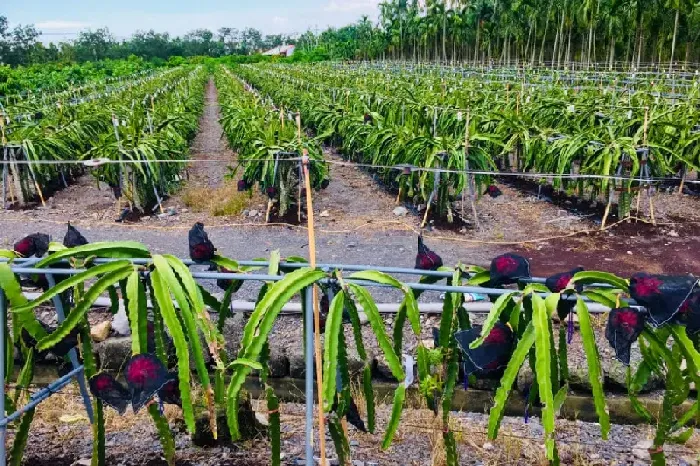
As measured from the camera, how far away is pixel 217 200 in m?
7.21

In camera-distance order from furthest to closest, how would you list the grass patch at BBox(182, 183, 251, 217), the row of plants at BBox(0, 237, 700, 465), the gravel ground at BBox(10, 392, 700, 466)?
the grass patch at BBox(182, 183, 251, 217)
the gravel ground at BBox(10, 392, 700, 466)
the row of plants at BBox(0, 237, 700, 465)

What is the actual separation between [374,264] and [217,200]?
2.80 metres

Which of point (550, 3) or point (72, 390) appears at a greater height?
point (550, 3)

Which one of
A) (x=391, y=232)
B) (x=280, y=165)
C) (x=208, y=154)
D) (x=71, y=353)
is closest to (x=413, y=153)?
(x=391, y=232)

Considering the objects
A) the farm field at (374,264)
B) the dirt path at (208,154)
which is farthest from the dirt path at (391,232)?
the dirt path at (208,154)

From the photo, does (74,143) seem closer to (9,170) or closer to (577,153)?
(9,170)

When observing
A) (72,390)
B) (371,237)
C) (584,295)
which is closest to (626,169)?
(371,237)

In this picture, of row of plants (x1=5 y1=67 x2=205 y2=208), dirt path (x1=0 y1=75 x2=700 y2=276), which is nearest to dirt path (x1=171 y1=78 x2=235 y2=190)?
row of plants (x1=5 y1=67 x2=205 y2=208)

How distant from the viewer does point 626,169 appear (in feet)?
19.5

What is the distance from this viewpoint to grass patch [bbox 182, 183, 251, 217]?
265 inches

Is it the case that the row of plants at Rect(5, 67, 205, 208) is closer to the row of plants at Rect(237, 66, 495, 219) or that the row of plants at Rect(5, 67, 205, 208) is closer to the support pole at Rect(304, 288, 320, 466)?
the row of plants at Rect(237, 66, 495, 219)

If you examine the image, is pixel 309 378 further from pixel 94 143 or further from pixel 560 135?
pixel 94 143

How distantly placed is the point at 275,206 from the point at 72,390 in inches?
147

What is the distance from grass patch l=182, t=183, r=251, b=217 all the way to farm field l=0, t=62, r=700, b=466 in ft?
0.14
